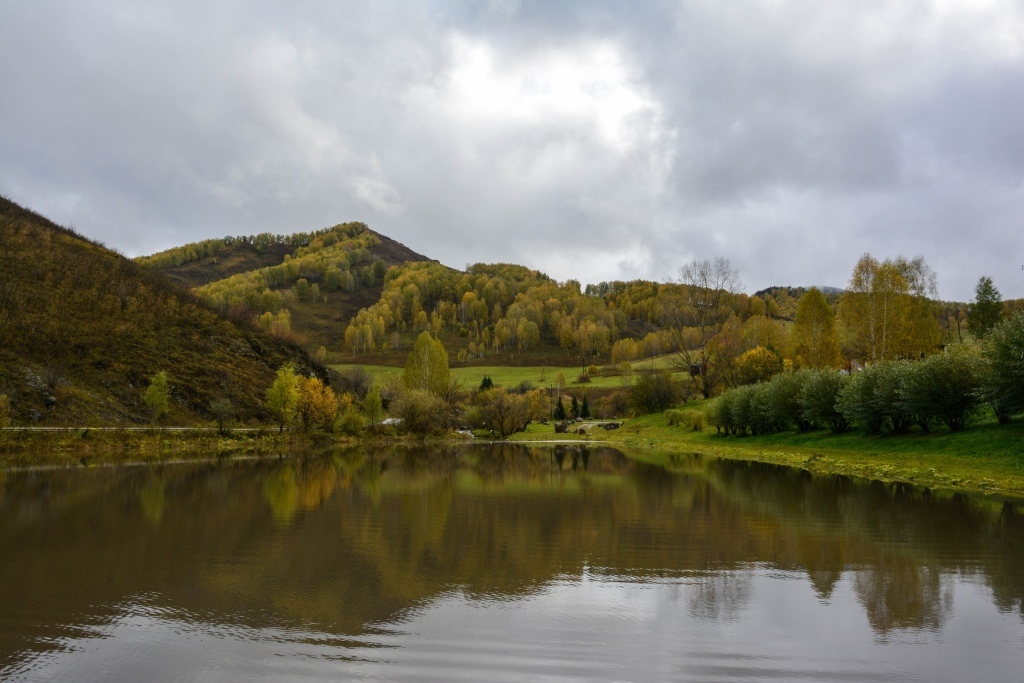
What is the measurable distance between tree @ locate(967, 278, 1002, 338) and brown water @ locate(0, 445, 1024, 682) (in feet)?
226

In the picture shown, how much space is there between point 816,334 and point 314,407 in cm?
5248

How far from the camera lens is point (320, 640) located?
24.5 ft

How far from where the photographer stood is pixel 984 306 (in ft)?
240

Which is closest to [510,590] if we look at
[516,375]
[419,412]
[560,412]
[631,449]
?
[631,449]

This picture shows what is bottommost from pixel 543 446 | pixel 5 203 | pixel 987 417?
pixel 543 446

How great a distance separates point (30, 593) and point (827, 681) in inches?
445

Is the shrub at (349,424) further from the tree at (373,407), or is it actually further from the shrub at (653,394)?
the shrub at (653,394)

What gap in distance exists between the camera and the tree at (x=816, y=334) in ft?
201

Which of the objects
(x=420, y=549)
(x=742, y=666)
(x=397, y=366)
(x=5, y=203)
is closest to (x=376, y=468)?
(x=420, y=549)

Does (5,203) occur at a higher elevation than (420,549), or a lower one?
higher

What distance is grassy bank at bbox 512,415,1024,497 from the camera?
75.2 feet

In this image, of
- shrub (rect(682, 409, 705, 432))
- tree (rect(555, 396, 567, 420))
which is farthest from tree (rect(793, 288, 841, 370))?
tree (rect(555, 396, 567, 420))

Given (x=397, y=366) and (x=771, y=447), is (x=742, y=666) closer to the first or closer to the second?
(x=771, y=447)

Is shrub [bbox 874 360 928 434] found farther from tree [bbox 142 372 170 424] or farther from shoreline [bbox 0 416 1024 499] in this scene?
tree [bbox 142 372 170 424]
